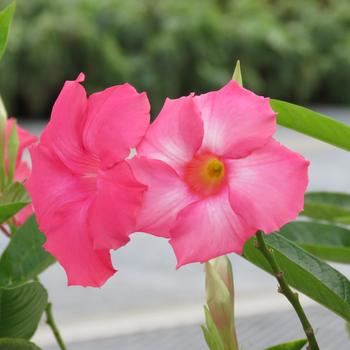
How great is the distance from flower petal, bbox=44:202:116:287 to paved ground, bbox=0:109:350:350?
1.95 meters

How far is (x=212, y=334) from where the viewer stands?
52 cm

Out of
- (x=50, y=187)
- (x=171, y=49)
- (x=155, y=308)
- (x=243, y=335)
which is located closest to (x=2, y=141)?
(x=50, y=187)

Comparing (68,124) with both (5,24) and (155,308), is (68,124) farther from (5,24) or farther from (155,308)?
(155,308)

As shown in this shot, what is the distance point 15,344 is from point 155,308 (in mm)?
2889

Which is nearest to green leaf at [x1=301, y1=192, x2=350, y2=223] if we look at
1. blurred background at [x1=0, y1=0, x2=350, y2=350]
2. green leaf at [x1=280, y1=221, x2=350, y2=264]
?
green leaf at [x1=280, y1=221, x2=350, y2=264]

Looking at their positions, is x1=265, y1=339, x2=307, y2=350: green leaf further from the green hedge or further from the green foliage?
the green hedge

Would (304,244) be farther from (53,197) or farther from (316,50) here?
(316,50)

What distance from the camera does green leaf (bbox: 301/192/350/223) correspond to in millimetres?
792

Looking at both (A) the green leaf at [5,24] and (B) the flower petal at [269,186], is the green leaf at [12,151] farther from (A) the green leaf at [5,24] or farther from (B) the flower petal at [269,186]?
(B) the flower petal at [269,186]

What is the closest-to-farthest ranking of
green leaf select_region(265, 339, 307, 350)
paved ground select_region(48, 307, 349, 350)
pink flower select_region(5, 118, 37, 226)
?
green leaf select_region(265, 339, 307, 350), pink flower select_region(5, 118, 37, 226), paved ground select_region(48, 307, 349, 350)

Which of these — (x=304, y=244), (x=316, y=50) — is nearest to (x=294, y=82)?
(x=316, y=50)

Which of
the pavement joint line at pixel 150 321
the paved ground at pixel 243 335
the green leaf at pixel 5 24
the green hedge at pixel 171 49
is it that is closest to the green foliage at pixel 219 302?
the green leaf at pixel 5 24

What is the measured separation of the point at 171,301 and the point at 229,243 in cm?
312

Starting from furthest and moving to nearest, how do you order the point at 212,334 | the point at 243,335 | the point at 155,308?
1. the point at 155,308
2. the point at 243,335
3. the point at 212,334
